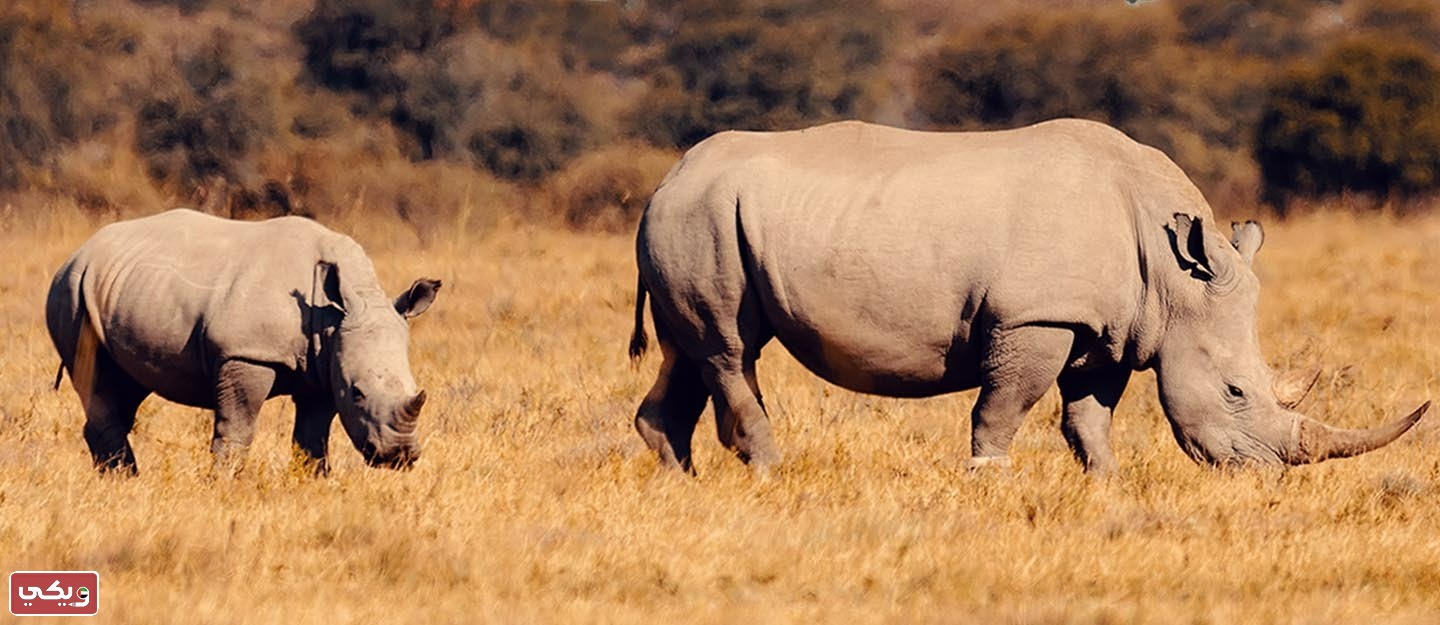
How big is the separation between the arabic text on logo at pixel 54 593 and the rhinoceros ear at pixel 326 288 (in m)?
2.12

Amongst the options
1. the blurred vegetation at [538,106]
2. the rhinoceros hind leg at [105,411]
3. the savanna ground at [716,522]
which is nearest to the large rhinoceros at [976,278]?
the savanna ground at [716,522]

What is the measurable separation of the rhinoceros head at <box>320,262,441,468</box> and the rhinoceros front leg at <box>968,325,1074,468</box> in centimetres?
206

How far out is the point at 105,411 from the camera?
853cm

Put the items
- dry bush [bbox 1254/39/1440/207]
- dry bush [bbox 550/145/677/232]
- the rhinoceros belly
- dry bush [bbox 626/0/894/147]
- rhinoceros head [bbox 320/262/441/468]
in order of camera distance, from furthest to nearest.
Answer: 1. dry bush [bbox 626/0/894/147]
2. dry bush [bbox 1254/39/1440/207]
3. dry bush [bbox 550/145/677/232]
4. the rhinoceros belly
5. rhinoceros head [bbox 320/262/441/468]

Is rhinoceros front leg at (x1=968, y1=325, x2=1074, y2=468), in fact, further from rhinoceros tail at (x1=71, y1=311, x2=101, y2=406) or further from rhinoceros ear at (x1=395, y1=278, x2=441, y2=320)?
rhinoceros tail at (x1=71, y1=311, x2=101, y2=406)

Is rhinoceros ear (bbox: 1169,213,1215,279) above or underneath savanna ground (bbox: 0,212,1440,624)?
above

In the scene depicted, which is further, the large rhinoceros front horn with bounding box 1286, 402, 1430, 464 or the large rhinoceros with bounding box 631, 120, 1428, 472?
the large rhinoceros with bounding box 631, 120, 1428, 472

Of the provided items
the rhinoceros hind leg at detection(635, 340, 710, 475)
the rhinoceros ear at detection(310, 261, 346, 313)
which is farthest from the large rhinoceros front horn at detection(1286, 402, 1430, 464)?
the rhinoceros ear at detection(310, 261, 346, 313)

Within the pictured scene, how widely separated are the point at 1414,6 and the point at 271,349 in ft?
137

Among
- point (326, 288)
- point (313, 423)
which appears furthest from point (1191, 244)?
point (313, 423)

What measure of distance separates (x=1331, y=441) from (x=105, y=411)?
15.1 ft

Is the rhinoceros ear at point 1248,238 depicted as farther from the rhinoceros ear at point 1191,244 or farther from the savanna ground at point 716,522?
the savanna ground at point 716,522

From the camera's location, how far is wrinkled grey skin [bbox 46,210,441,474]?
7.91 metres

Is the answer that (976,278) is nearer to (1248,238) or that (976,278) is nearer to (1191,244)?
(1191,244)
